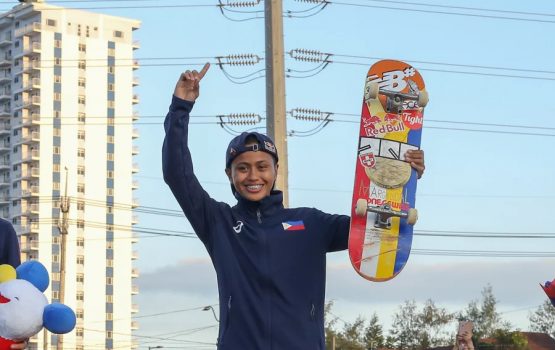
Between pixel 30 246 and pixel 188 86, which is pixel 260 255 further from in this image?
pixel 30 246

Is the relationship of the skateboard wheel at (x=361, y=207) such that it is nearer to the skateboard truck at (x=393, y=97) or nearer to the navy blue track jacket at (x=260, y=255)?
the navy blue track jacket at (x=260, y=255)

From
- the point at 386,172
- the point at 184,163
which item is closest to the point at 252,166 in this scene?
the point at 184,163

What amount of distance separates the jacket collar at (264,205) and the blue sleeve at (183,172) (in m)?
0.13

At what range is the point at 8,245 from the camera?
565 cm

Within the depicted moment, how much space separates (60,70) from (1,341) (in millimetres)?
116788

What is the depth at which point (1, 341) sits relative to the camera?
526 cm

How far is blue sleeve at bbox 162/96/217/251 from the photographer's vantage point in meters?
5.08

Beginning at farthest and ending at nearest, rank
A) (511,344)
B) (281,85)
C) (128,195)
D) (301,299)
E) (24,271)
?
(128,195)
(511,344)
(281,85)
(24,271)
(301,299)

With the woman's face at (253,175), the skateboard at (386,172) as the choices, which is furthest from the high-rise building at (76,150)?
the woman's face at (253,175)

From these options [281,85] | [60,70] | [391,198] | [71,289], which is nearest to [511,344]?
[281,85]

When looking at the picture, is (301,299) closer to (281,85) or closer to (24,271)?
(24,271)

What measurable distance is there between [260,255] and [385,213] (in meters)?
0.95

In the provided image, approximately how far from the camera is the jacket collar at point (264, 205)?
514cm

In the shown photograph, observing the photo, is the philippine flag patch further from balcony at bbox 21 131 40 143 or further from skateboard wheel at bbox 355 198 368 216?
balcony at bbox 21 131 40 143
